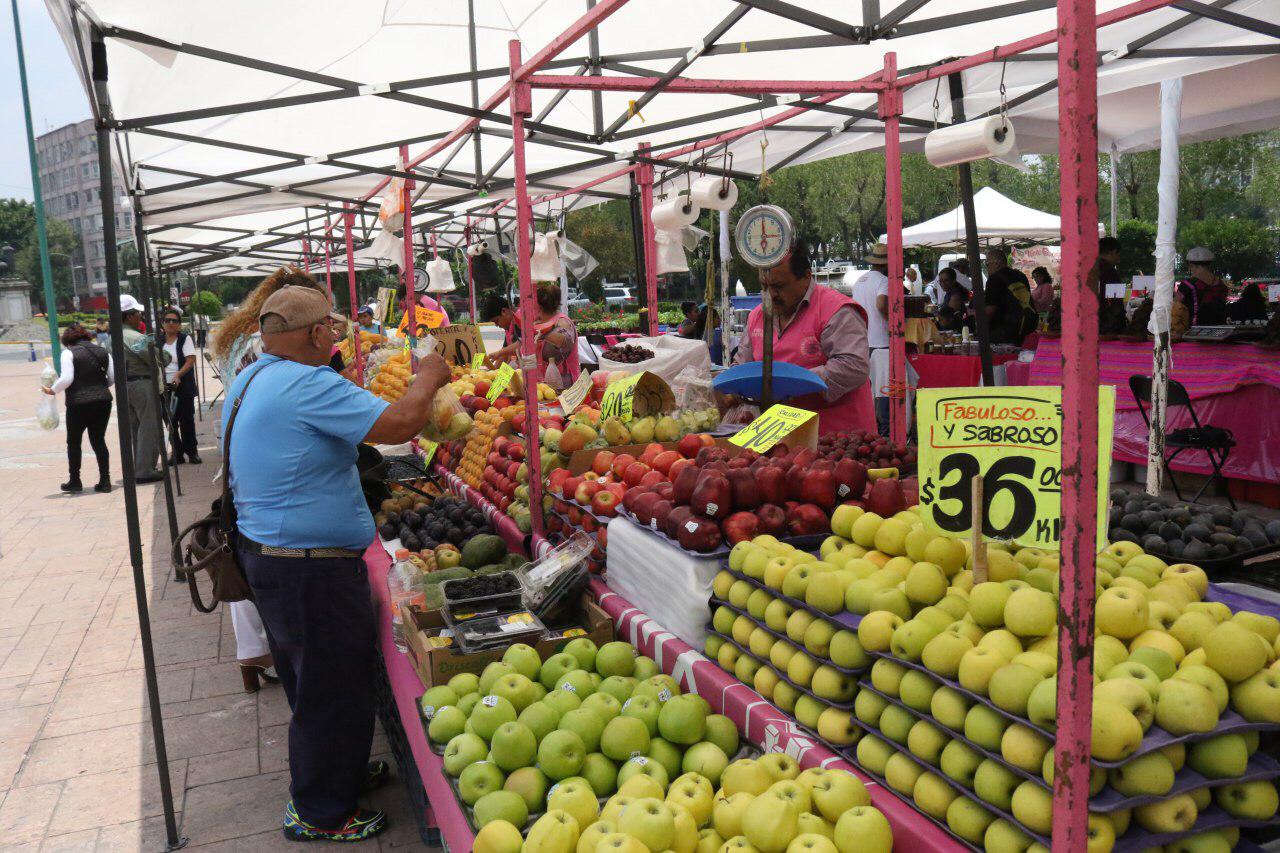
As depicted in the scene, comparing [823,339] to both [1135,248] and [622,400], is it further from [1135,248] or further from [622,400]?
[1135,248]

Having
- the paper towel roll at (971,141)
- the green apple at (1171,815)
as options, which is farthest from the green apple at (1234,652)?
the paper towel roll at (971,141)

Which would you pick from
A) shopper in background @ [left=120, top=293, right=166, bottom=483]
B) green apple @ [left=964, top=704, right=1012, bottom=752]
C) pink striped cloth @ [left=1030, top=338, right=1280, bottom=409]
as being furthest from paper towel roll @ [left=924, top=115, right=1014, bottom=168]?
shopper in background @ [left=120, top=293, right=166, bottom=483]

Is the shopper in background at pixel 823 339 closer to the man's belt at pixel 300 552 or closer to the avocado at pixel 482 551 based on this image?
the avocado at pixel 482 551

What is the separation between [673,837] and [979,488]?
995mm

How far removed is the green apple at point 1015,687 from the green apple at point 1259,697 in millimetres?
383

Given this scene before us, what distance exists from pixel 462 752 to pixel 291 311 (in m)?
Result: 1.67

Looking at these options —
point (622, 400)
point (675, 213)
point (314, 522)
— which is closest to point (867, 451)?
point (622, 400)

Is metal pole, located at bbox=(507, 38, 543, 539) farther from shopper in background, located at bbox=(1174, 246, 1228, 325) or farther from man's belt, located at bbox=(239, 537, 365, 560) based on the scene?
shopper in background, located at bbox=(1174, 246, 1228, 325)

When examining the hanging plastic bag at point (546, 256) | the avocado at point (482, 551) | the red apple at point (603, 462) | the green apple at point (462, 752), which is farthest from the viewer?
the hanging plastic bag at point (546, 256)

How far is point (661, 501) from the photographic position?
3082mm

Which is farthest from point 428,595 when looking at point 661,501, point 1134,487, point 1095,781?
point 1134,487

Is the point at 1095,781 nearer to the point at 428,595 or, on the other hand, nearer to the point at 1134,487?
the point at 428,595

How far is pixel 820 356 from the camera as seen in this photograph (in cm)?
436

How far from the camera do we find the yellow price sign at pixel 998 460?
1828mm
